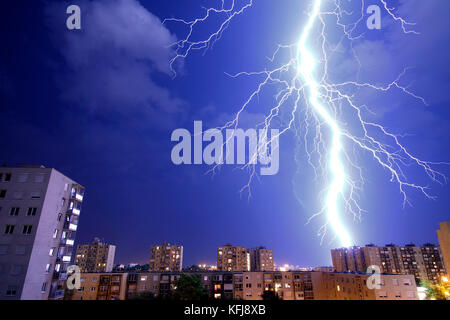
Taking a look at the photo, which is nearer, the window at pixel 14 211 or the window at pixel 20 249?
the window at pixel 20 249

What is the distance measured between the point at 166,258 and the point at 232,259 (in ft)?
43.6

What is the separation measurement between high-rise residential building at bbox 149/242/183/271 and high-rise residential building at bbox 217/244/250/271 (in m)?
8.55

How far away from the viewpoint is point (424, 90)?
4709cm

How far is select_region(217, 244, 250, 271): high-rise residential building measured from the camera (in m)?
45.8

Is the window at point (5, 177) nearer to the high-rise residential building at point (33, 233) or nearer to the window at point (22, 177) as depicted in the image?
the high-rise residential building at point (33, 233)

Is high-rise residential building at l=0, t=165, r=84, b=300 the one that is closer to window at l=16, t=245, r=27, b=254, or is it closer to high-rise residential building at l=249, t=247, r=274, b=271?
window at l=16, t=245, r=27, b=254

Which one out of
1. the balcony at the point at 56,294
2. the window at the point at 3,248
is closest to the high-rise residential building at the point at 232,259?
the balcony at the point at 56,294

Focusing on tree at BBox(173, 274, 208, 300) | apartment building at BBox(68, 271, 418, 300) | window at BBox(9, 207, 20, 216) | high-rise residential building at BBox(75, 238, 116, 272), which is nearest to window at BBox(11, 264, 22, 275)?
window at BBox(9, 207, 20, 216)

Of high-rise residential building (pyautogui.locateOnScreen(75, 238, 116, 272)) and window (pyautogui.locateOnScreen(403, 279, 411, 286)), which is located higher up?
high-rise residential building (pyautogui.locateOnScreen(75, 238, 116, 272))

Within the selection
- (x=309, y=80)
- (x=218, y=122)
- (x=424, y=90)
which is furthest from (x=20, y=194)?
(x=218, y=122)

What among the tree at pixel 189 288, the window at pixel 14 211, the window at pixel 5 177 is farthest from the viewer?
the tree at pixel 189 288

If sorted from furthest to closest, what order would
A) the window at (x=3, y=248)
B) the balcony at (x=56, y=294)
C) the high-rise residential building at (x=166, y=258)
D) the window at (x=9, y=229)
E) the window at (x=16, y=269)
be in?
the high-rise residential building at (x=166, y=258), the balcony at (x=56, y=294), the window at (x=9, y=229), the window at (x=3, y=248), the window at (x=16, y=269)

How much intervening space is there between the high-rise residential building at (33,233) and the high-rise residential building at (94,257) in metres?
40.2

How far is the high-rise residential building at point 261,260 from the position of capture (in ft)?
165
